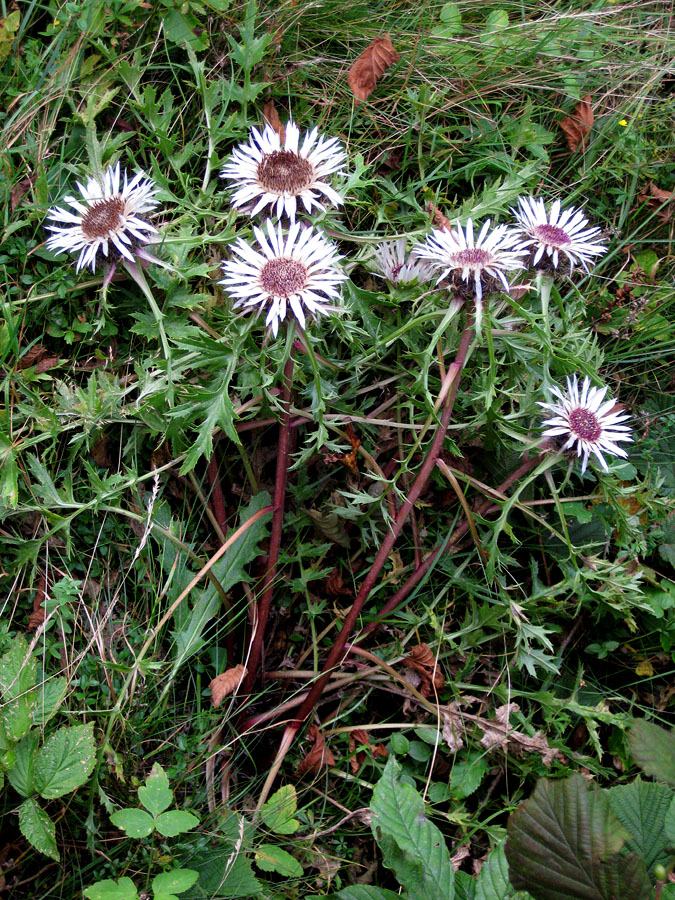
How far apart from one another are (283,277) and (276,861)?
4.11ft

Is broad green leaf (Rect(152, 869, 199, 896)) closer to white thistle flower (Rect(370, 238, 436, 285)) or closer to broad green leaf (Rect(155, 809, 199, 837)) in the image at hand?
broad green leaf (Rect(155, 809, 199, 837))

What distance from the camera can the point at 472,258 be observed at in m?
1.62

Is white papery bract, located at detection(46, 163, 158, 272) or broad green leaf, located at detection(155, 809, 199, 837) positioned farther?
white papery bract, located at detection(46, 163, 158, 272)

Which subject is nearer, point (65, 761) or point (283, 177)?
point (65, 761)

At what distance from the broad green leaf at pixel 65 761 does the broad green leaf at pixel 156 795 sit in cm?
15

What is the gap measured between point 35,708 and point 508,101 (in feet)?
7.59

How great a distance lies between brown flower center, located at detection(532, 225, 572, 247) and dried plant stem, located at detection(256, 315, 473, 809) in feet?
1.03

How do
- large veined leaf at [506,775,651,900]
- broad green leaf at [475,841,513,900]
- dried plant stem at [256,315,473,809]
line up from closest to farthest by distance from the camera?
large veined leaf at [506,775,651,900] < broad green leaf at [475,841,513,900] < dried plant stem at [256,315,473,809]

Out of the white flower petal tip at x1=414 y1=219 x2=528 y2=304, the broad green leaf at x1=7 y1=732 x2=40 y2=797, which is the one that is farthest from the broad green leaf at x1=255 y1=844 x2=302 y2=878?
the white flower petal tip at x1=414 y1=219 x2=528 y2=304

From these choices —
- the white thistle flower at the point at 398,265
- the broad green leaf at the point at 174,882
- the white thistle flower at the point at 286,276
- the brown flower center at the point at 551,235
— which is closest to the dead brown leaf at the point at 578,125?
the brown flower center at the point at 551,235

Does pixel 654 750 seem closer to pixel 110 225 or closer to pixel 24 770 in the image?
pixel 24 770

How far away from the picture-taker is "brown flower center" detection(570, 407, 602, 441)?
1698 mm

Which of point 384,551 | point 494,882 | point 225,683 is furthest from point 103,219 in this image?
point 494,882

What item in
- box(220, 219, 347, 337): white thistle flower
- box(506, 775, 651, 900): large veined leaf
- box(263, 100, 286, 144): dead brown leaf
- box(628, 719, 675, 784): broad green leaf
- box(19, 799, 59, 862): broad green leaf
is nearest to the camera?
box(506, 775, 651, 900): large veined leaf
